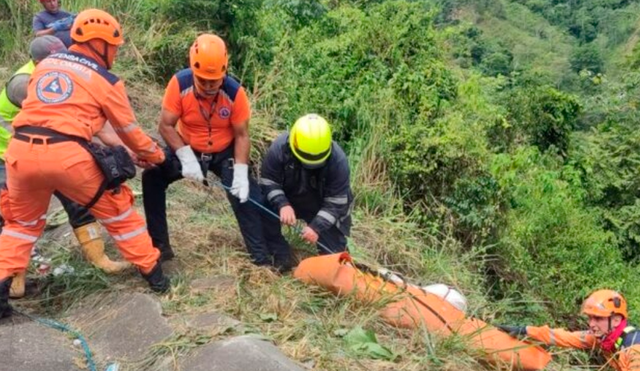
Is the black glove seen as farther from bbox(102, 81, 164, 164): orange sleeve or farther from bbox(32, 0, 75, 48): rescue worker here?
bbox(32, 0, 75, 48): rescue worker

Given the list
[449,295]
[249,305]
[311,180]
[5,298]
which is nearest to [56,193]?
[5,298]

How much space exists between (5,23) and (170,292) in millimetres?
5970

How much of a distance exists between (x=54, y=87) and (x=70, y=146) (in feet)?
1.12

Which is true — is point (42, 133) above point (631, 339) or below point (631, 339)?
above

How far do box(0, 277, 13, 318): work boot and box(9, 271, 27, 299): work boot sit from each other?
0.80 feet

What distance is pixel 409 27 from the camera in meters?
10.2

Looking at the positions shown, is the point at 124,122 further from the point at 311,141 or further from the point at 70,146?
the point at 311,141

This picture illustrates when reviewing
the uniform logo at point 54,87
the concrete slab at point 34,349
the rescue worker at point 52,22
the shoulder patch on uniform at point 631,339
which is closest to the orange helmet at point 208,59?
the uniform logo at point 54,87

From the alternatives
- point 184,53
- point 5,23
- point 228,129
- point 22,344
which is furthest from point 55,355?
point 5,23

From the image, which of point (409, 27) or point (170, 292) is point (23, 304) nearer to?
point (170, 292)

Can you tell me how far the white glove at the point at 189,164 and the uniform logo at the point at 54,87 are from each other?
2.86 feet

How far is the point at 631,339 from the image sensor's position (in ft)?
17.6

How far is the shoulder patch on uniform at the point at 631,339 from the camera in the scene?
17.5 ft

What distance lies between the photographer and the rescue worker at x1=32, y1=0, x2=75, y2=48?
20.2 ft
